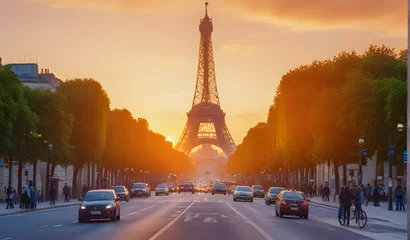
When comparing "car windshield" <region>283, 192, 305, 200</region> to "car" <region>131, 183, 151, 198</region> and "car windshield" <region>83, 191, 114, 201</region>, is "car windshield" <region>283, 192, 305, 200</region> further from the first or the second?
"car" <region>131, 183, 151, 198</region>

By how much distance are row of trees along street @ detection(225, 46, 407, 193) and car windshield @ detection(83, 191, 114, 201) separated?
89.3ft

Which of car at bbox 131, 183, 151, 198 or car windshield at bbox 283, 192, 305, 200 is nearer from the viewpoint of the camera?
car windshield at bbox 283, 192, 305, 200

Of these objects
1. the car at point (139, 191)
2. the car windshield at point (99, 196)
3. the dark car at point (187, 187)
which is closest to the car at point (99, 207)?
the car windshield at point (99, 196)

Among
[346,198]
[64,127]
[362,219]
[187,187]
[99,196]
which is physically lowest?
[362,219]

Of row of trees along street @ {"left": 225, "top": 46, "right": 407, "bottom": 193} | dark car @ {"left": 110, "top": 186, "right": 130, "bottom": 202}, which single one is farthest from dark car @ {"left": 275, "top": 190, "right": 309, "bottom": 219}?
dark car @ {"left": 110, "top": 186, "right": 130, "bottom": 202}

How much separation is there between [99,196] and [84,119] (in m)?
49.8

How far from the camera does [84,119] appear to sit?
294ft

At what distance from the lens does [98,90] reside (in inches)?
3629

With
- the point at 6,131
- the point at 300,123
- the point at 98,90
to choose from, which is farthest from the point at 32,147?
the point at 300,123

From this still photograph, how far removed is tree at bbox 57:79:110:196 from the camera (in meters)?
88.8

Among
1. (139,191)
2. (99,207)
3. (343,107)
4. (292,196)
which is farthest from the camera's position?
(139,191)

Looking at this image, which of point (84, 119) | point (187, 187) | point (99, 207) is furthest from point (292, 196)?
point (187, 187)

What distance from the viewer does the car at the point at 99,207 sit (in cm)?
3900

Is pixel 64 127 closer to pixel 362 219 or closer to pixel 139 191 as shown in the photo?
pixel 139 191
